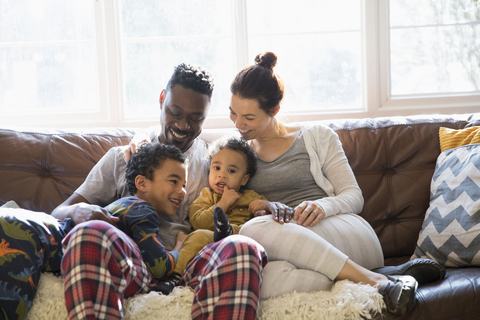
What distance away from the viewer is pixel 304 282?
4.21ft

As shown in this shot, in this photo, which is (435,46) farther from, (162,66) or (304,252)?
(304,252)

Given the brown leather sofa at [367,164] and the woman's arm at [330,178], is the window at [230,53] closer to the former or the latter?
the brown leather sofa at [367,164]

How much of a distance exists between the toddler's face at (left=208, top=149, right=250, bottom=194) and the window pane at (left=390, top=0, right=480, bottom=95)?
1.27 metres

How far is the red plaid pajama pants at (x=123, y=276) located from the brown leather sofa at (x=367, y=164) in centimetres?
73

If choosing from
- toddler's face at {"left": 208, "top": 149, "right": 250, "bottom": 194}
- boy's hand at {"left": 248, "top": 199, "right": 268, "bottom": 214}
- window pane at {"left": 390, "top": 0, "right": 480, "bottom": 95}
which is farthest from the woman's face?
window pane at {"left": 390, "top": 0, "right": 480, "bottom": 95}

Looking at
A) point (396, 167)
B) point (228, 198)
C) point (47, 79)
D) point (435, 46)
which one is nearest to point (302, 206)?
point (228, 198)

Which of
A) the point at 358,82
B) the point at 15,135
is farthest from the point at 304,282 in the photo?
the point at 358,82

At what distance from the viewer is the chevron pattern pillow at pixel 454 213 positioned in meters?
1.52

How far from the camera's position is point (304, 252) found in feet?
4.37

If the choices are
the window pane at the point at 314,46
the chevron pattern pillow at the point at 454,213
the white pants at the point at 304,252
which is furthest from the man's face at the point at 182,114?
the chevron pattern pillow at the point at 454,213

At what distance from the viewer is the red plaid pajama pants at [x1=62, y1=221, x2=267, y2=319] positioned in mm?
1052

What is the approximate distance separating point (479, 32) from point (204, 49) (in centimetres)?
166

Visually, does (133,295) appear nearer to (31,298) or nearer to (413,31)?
(31,298)

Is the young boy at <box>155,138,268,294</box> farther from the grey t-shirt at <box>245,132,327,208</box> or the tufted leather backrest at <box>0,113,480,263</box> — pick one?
the tufted leather backrest at <box>0,113,480,263</box>
